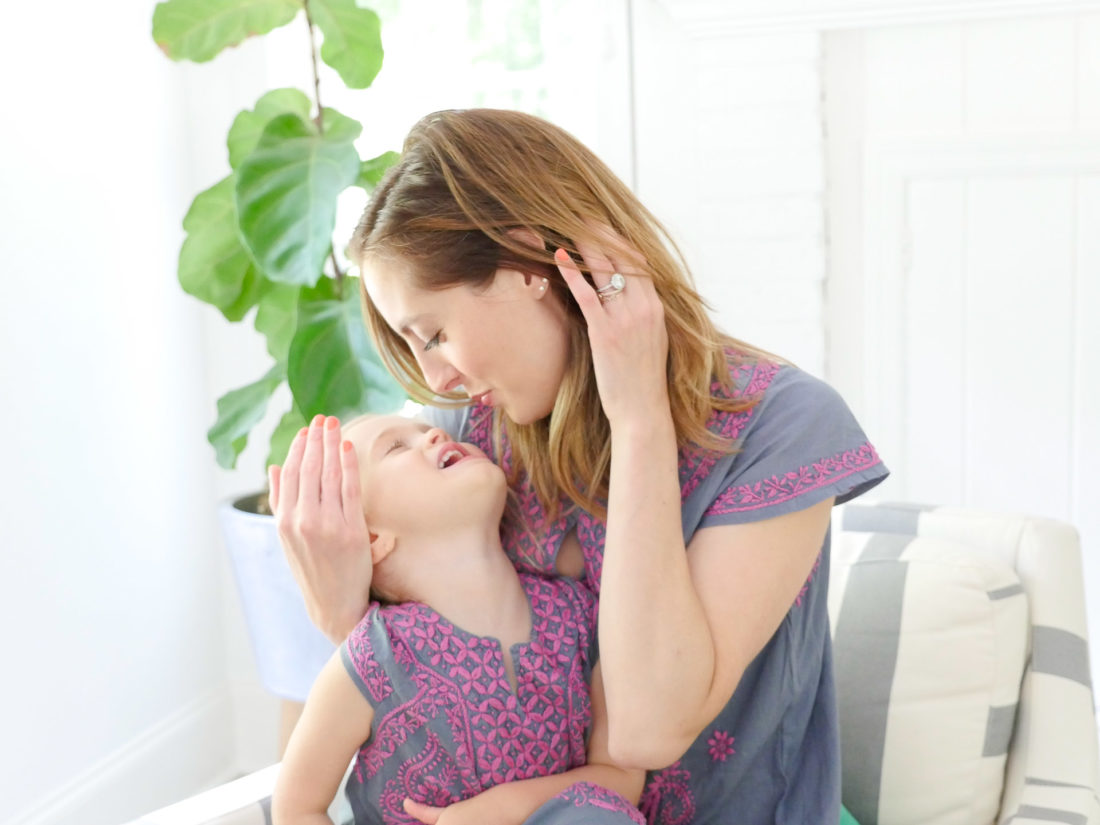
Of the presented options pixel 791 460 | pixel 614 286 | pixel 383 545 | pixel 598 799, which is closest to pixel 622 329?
pixel 614 286

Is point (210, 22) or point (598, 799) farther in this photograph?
point (210, 22)

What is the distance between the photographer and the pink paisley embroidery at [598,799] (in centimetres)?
114

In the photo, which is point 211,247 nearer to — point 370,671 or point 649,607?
point 370,671

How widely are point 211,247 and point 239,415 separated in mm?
320

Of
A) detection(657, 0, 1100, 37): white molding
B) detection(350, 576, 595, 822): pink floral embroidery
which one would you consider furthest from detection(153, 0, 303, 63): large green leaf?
detection(350, 576, 595, 822): pink floral embroidery

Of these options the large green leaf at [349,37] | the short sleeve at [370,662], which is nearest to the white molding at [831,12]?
the large green leaf at [349,37]

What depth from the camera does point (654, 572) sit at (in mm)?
1173

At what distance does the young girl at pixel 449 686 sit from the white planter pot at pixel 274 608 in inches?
33.2

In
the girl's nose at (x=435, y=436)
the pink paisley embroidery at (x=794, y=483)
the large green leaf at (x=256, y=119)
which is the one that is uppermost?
the large green leaf at (x=256, y=119)

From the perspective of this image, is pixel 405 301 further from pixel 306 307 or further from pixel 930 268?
pixel 930 268

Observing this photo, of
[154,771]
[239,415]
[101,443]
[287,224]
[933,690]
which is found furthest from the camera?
[154,771]

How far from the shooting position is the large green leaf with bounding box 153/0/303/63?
209 cm

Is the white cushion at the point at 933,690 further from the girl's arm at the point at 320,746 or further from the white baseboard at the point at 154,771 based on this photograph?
the white baseboard at the point at 154,771

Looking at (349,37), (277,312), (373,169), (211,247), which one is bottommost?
(277,312)
